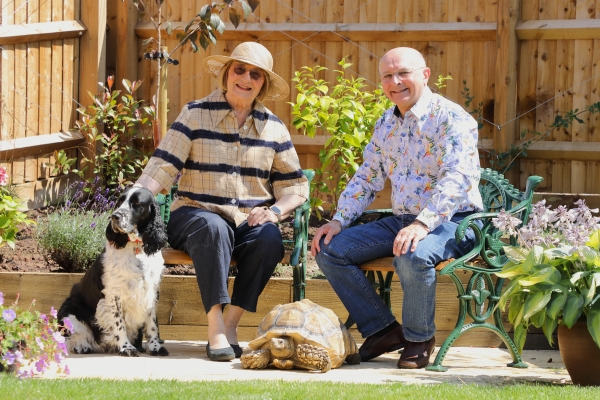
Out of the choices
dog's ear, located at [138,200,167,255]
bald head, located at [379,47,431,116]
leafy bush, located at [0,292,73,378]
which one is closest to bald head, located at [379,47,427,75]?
bald head, located at [379,47,431,116]

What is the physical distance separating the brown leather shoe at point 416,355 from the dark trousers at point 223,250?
841 mm

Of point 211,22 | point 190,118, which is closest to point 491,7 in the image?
point 211,22

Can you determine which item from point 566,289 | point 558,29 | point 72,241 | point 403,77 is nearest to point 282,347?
point 566,289

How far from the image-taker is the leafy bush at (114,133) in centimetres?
→ 794

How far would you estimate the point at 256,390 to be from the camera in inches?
157

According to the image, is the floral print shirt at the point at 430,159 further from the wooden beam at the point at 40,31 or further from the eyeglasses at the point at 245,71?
the wooden beam at the point at 40,31

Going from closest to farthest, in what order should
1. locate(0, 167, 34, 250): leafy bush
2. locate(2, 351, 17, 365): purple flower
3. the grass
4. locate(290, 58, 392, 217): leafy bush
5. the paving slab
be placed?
the grass
locate(2, 351, 17, 365): purple flower
the paving slab
locate(0, 167, 34, 250): leafy bush
locate(290, 58, 392, 217): leafy bush

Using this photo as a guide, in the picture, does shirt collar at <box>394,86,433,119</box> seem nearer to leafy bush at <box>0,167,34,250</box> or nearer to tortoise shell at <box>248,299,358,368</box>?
tortoise shell at <box>248,299,358,368</box>

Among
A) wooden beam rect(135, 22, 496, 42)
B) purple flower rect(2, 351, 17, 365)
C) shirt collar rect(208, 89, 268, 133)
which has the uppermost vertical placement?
wooden beam rect(135, 22, 496, 42)

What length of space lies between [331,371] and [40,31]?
4.27m

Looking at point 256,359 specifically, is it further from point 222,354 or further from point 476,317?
point 476,317

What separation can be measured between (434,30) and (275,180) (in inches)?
126

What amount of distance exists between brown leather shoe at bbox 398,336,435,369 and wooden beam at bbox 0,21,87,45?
413 centimetres

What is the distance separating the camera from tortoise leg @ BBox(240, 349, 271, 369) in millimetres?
4676
